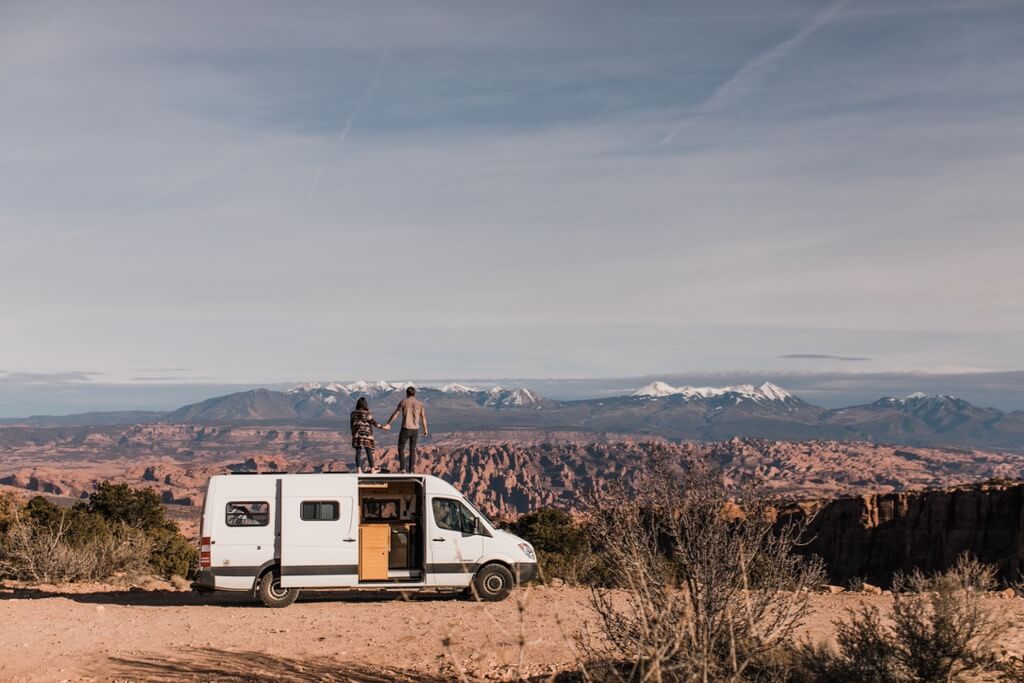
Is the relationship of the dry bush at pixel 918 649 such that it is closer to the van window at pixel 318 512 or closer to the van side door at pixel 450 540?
the van side door at pixel 450 540

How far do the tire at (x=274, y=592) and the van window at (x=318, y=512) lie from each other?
1.27 metres

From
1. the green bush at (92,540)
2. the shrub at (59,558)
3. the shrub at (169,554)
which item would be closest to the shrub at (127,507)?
the green bush at (92,540)

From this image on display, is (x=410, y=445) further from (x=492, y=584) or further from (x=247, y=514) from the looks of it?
(x=247, y=514)

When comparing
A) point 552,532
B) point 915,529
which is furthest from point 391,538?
point 915,529

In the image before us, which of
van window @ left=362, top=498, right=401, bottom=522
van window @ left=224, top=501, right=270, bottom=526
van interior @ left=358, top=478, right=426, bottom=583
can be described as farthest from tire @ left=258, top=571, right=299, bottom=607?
van window @ left=362, top=498, right=401, bottom=522

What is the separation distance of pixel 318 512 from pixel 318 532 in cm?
38

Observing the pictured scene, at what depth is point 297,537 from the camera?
17.3 metres

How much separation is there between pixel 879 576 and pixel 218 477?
50129mm

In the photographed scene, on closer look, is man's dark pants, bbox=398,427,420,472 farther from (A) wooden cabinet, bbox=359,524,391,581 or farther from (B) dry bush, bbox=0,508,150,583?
(B) dry bush, bbox=0,508,150,583

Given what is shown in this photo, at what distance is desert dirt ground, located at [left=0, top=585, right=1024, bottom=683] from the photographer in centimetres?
1227

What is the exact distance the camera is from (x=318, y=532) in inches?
683

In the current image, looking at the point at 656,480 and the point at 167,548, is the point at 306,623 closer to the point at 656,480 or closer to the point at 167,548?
the point at 656,480

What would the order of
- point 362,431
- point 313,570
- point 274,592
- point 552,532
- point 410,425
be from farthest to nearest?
point 552,532 < point 410,425 < point 362,431 < point 274,592 < point 313,570

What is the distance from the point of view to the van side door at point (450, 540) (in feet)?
57.5
